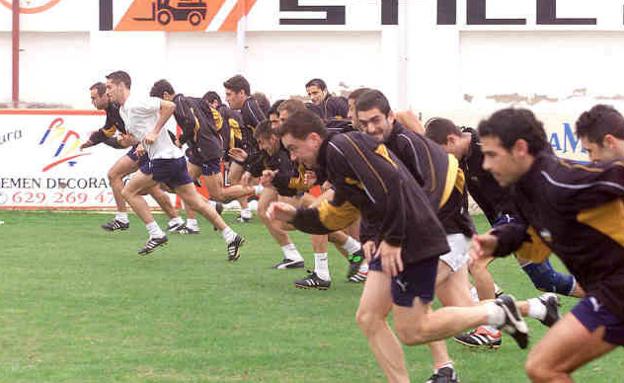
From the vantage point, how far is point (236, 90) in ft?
55.1

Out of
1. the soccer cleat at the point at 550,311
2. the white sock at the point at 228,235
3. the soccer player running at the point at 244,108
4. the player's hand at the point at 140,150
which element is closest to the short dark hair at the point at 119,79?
the player's hand at the point at 140,150

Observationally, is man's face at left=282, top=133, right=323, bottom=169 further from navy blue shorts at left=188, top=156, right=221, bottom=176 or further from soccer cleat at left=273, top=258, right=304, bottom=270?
navy blue shorts at left=188, top=156, right=221, bottom=176

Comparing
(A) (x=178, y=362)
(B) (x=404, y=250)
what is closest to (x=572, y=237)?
(B) (x=404, y=250)

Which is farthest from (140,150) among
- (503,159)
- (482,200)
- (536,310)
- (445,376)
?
(503,159)

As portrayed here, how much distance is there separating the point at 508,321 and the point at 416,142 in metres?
1.65

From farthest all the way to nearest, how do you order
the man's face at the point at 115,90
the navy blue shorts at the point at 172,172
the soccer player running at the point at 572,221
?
the man's face at the point at 115,90, the navy blue shorts at the point at 172,172, the soccer player running at the point at 572,221

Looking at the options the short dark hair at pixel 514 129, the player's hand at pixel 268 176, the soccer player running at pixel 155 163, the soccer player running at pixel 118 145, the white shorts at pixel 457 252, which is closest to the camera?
the short dark hair at pixel 514 129

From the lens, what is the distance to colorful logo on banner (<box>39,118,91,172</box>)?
807 inches

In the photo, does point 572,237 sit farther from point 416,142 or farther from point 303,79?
point 303,79

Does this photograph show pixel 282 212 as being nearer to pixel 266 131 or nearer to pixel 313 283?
pixel 266 131

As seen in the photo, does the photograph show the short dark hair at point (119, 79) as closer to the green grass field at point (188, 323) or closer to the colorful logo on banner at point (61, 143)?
the green grass field at point (188, 323)

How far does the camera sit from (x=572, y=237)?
19.0 ft

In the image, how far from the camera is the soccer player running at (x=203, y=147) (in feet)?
56.4

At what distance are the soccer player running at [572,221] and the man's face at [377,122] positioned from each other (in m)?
2.53
